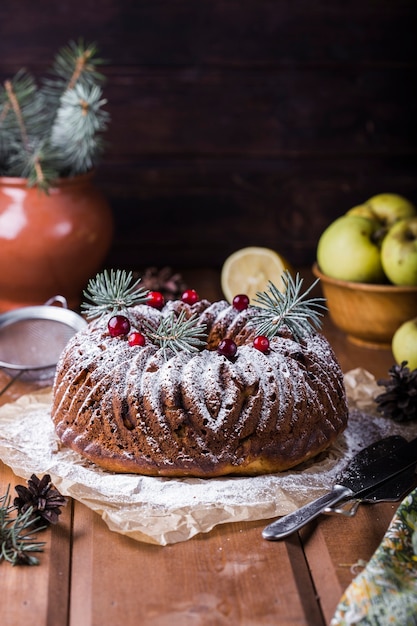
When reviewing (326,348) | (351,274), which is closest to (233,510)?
(326,348)

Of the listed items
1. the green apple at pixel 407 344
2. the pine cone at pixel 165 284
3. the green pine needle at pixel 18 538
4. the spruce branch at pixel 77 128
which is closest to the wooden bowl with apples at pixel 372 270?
the green apple at pixel 407 344

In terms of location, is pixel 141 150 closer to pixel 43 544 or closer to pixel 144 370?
pixel 144 370

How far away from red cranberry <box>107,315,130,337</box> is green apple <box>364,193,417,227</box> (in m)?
0.93

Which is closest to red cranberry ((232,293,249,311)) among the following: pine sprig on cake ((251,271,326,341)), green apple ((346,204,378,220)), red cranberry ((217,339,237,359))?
pine sprig on cake ((251,271,326,341))

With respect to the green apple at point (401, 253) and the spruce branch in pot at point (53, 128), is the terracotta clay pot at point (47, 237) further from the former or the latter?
the green apple at point (401, 253)

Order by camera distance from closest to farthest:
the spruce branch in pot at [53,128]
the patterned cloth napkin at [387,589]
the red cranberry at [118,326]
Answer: the patterned cloth napkin at [387,589] < the red cranberry at [118,326] < the spruce branch in pot at [53,128]

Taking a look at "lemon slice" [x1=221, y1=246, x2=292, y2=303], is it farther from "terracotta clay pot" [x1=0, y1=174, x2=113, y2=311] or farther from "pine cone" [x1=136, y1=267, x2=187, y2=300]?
"terracotta clay pot" [x1=0, y1=174, x2=113, y2=311]

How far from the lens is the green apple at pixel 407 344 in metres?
1.73

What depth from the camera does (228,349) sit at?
1.33 metres

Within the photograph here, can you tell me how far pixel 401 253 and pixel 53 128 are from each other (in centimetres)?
93

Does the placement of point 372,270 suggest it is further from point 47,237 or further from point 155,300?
point 47,237

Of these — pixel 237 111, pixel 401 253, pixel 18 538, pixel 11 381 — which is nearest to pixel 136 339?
pixel 18 538

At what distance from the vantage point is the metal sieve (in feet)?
6.12

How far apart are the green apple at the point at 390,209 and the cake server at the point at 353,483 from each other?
0.78 meters
